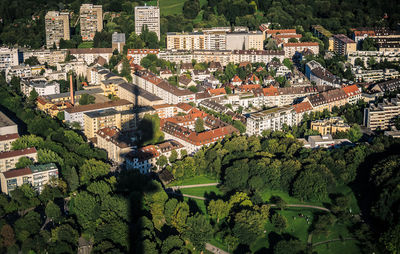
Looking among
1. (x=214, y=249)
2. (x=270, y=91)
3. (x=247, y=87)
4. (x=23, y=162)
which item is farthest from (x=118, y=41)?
(x=214, y=249)

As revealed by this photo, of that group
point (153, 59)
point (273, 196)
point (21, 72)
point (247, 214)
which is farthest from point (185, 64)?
point (247, 214)

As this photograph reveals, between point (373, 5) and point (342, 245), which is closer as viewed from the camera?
point (342, 245)

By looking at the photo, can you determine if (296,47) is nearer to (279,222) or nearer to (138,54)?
(138,54)

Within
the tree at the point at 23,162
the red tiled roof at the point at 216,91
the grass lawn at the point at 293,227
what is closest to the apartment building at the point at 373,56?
the red tiled roof at the point at 216,91

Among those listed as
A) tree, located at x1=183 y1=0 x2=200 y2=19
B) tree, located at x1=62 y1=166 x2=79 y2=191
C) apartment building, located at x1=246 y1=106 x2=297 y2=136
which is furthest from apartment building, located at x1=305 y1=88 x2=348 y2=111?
tree, located at x1=183 y1=0 x2=200 y2=19

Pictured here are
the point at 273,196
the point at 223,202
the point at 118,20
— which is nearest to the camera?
the point at 223,202

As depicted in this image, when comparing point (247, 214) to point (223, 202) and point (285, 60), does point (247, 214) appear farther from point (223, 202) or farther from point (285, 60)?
point (285, 60)
